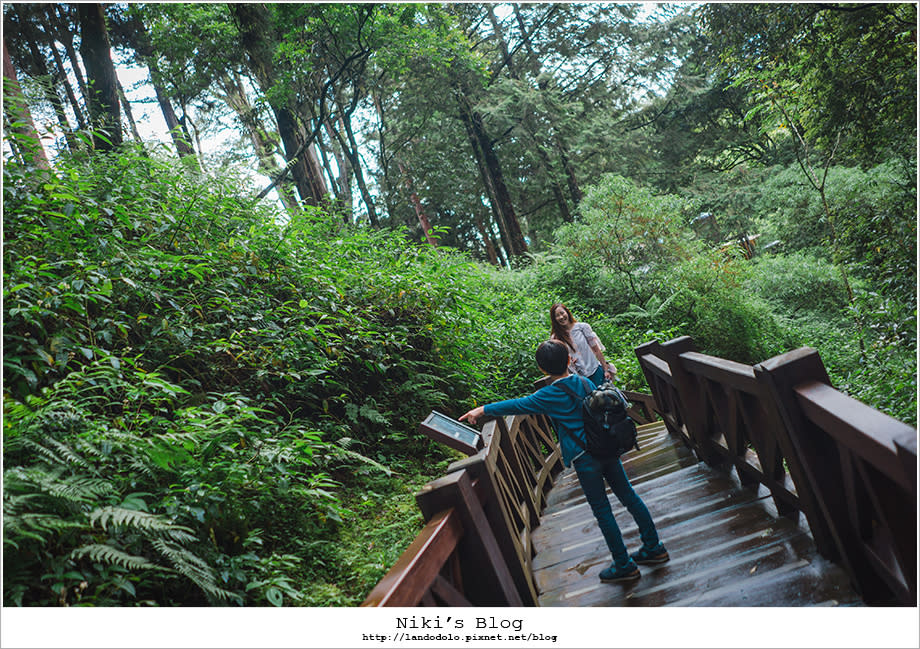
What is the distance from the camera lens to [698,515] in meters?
4.36

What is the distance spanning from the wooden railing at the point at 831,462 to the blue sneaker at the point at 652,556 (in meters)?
0.82

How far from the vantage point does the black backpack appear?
12.2ft

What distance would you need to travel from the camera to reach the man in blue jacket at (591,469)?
12.2 ft

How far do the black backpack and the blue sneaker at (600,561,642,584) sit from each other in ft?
2.36

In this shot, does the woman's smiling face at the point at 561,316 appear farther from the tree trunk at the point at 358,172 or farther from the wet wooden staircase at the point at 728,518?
the tree trunk at the point at 358,172

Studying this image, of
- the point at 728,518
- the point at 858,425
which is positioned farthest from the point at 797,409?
the point at 728,518

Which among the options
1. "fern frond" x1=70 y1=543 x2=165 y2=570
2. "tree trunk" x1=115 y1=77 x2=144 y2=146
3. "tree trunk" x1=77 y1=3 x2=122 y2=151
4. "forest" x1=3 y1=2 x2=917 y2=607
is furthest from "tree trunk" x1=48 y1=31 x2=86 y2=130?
"fern frond" x1=70 y1=543 x2=165 y2=570

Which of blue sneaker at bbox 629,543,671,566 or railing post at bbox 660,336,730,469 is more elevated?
railing post at bbox 660,336,730,469

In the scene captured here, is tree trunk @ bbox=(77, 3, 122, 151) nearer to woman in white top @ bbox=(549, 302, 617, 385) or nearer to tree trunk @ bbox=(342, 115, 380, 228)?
woman in white top @ bbox=(549, 302, 617, 385)

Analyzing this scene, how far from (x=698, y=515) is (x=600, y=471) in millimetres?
1171

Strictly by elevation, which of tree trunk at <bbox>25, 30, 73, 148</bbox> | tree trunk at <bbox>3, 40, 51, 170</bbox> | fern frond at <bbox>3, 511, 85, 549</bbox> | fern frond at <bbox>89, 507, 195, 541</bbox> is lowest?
fern frond at <bbox>89, 507, 195, 541</bbox>

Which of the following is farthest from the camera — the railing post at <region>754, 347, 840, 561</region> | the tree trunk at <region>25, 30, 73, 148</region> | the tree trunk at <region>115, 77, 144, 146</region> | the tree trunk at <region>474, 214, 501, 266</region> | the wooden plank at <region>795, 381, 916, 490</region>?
the tree trunk at <region>474, 214, 501, 266</region>

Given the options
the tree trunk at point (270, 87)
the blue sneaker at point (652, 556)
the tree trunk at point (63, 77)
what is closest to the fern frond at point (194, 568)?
the blue sneaker at point (652, 556)

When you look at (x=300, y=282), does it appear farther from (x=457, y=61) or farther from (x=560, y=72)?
(x=560, y=72)
